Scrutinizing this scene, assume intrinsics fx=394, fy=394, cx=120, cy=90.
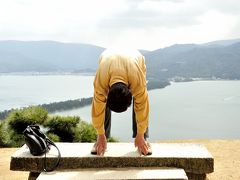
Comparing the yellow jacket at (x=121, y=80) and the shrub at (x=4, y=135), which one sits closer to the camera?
the yellow jacket at (x=121, y=80)

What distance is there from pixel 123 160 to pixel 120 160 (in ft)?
0.12

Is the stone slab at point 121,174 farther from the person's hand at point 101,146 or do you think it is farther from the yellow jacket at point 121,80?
the yellow jacket at point 121,80

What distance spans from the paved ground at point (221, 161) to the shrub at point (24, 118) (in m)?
0.99

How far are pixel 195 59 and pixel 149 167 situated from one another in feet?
530

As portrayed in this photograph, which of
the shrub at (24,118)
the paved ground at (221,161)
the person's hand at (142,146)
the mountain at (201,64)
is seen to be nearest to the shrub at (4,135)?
the shrub at (24,118)

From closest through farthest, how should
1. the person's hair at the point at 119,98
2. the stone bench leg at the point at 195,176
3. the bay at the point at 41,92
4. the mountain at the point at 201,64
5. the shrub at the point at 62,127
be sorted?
the person's hair at the point at 119,98 → the stone bench leg at the point at 195,176 → the shrub at the point at 62,127 → the bay at the point at 41,92 → the mountain at the point at 201,64

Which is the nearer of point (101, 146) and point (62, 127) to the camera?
point (101, 146)

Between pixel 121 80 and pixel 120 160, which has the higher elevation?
pixel 121 80

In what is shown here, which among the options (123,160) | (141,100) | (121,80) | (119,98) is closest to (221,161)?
(123,160)

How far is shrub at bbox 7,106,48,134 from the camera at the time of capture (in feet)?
34.7

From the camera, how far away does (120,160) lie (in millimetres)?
4789

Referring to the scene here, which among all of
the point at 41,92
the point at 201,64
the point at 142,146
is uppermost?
the point at 142,146

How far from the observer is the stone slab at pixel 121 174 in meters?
4.34

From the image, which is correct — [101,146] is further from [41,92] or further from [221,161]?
[41,92]
